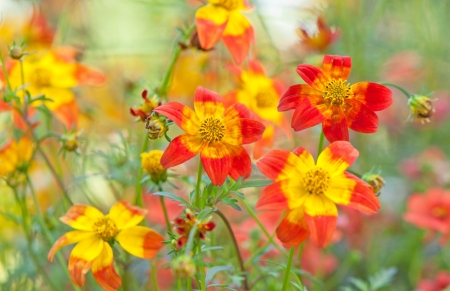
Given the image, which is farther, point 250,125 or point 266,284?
point 266,284

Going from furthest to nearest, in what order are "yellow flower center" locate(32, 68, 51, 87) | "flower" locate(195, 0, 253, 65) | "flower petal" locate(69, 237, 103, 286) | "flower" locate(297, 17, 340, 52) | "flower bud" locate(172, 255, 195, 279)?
"flower" locate(297, 17, 340, 52)
"yellow flower center" locate(32, 68, 51, 87)
"flower" locate(195, 0, 253, 65)
"flower petal" locate(69, 237, 103, 286)
"flower bud" locate(172, 255, 195, 279)

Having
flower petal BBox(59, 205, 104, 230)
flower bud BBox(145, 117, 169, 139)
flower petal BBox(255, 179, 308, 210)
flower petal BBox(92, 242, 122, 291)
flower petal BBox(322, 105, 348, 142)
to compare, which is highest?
flower petal BBox(322, 105, 348, 142)

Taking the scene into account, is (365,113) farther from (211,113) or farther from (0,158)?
(0,158)

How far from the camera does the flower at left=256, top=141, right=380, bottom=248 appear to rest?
0.46 meters

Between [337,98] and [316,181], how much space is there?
74mm

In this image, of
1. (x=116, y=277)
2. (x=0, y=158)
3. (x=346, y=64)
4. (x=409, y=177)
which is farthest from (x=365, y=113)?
(x=409, y=177)

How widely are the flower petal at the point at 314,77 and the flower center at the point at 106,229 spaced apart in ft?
0.68

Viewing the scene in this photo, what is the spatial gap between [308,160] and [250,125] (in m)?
0.06

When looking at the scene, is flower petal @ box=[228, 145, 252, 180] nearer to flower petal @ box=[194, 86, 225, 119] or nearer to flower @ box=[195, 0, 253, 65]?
flower petal @ box=[194, 86, 225, 119]

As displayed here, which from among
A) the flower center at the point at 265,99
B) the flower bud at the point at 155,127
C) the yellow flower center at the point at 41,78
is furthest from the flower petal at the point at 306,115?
the yellow flower center at the point at 41,78

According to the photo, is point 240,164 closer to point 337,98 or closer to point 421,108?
point 337,98

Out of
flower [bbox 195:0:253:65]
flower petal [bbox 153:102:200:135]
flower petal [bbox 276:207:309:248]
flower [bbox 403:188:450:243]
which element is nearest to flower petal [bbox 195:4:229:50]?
flower [bbox 195:0:253:65]

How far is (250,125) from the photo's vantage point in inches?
19.7

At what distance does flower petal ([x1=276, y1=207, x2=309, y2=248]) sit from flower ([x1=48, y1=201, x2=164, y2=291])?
4.4 inches
